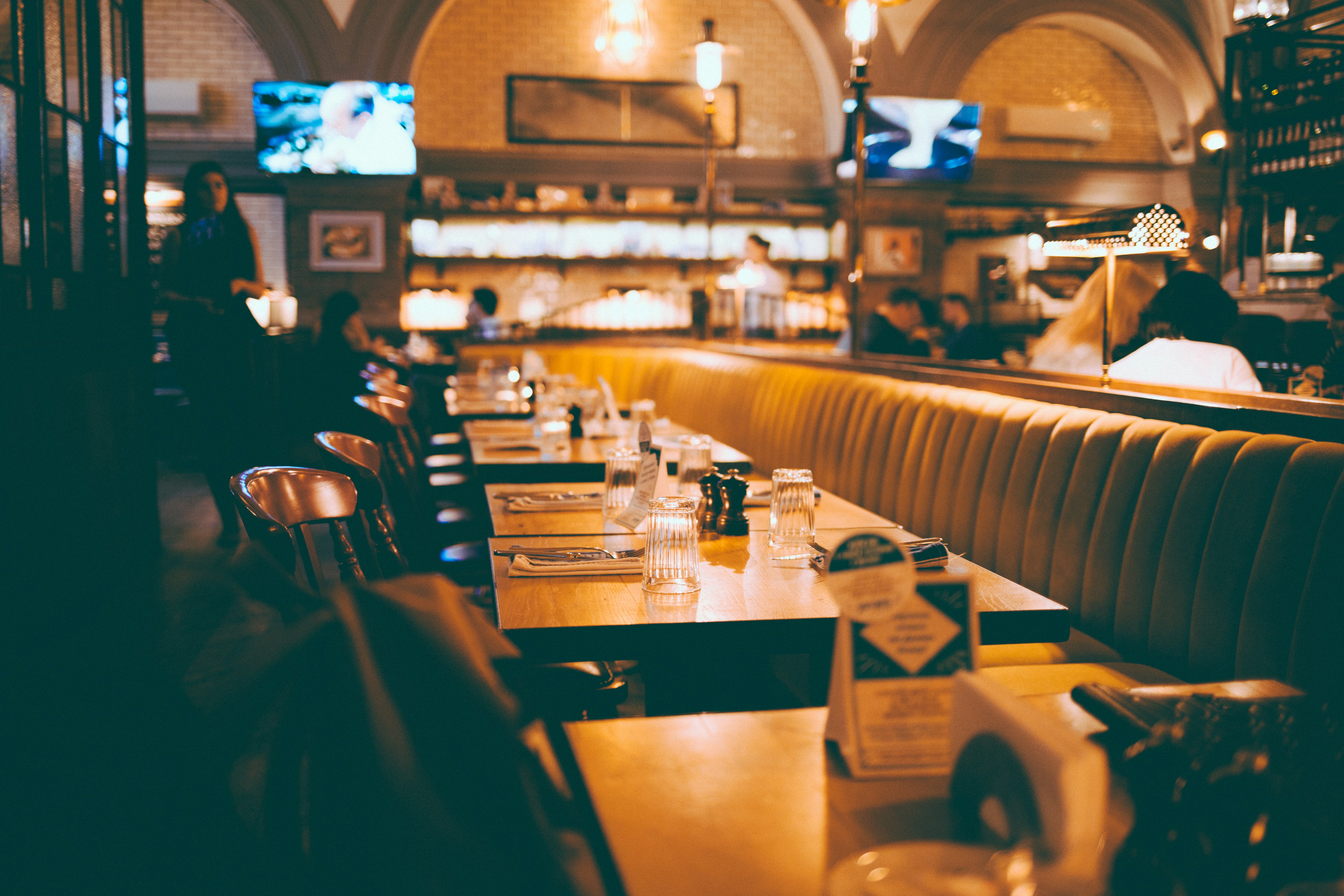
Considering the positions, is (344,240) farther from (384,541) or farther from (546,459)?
(384,541)

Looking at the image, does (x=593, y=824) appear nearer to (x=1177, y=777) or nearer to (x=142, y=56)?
(x=1177, y=777)

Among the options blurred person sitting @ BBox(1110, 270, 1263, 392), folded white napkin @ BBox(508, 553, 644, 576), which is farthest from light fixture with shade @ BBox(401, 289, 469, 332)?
folded white napkin @ BBox(508, 553, 644, 576)

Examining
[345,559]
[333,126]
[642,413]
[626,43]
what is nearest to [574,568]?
[345,559]

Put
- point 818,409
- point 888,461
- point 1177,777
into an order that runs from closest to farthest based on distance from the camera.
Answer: point 1177,777
point 888,461
point 818,409

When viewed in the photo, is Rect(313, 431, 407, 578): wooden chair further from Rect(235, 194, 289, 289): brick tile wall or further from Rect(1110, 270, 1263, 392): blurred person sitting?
Rect(235, 194, 289, 289): brick tile wall

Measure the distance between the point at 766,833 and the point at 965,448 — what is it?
232cm

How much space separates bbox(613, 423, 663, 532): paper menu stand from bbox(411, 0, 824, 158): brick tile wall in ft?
26.3

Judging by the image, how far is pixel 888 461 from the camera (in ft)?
11.6

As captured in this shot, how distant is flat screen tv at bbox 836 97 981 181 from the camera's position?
9500mm

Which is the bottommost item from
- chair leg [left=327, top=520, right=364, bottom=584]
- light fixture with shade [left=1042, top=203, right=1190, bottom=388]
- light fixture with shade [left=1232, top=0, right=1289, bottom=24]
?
chair leg [left=327, top=520, right=364, bottom=584]

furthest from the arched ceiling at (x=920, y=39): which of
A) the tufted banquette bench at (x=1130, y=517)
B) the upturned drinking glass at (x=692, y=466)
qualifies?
the upturned drinking glass at (x=692, y=466)

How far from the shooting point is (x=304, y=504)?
1792 millimetres

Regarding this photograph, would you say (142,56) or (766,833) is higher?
(142,56)

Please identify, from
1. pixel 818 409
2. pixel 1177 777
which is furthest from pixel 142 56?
pixel 1177 777
